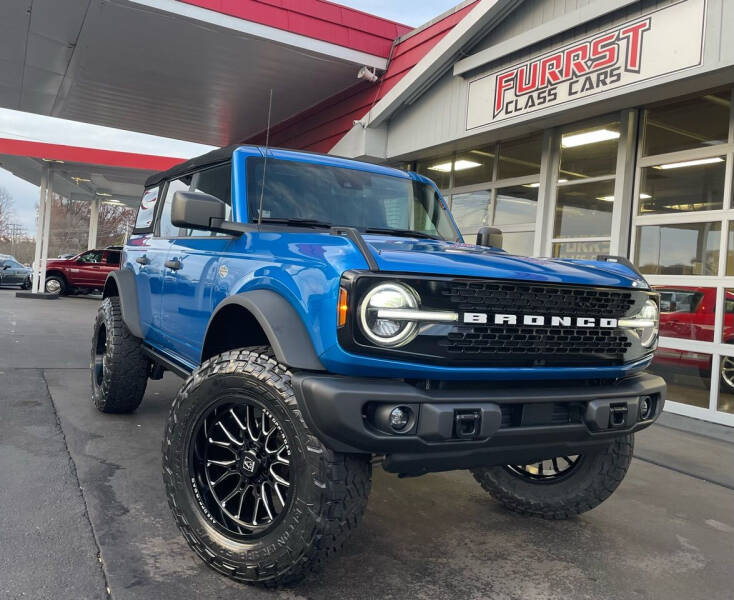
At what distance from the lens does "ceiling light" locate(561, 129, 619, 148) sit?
22.7 feet

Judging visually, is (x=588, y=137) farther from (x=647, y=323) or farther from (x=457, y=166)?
(x=647, y=323)

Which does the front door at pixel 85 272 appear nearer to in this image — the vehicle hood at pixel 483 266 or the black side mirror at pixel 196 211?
the black side mirror at pixel 196 211

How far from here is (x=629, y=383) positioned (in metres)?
2.70

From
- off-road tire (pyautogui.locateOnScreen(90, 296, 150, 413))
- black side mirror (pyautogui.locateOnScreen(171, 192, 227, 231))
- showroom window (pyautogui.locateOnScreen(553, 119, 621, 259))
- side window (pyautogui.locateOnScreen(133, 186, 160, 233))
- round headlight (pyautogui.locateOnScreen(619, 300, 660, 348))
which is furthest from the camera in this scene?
showroom window (pyautogui.locateOnScreen(553, 119, 621, 259))

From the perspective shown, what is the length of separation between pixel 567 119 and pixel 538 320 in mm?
5216

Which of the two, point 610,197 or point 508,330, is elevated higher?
point 610,197

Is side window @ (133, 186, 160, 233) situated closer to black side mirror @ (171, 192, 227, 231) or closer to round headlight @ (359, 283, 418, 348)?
black side mirror @ (171, 192, 227, 231)

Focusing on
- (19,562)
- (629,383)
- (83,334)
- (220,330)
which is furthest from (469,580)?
(83,334)

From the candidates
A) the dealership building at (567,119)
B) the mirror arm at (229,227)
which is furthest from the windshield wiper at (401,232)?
the dealership building at (567,119)

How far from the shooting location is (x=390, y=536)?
299 centimetres

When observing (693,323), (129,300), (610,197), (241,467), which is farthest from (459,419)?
(610,197)

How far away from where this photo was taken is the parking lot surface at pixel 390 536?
2447mm

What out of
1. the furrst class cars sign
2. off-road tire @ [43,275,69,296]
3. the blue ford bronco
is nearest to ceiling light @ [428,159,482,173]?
the furrst class cars sign

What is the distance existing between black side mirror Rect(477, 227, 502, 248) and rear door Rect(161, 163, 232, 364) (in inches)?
54.9
